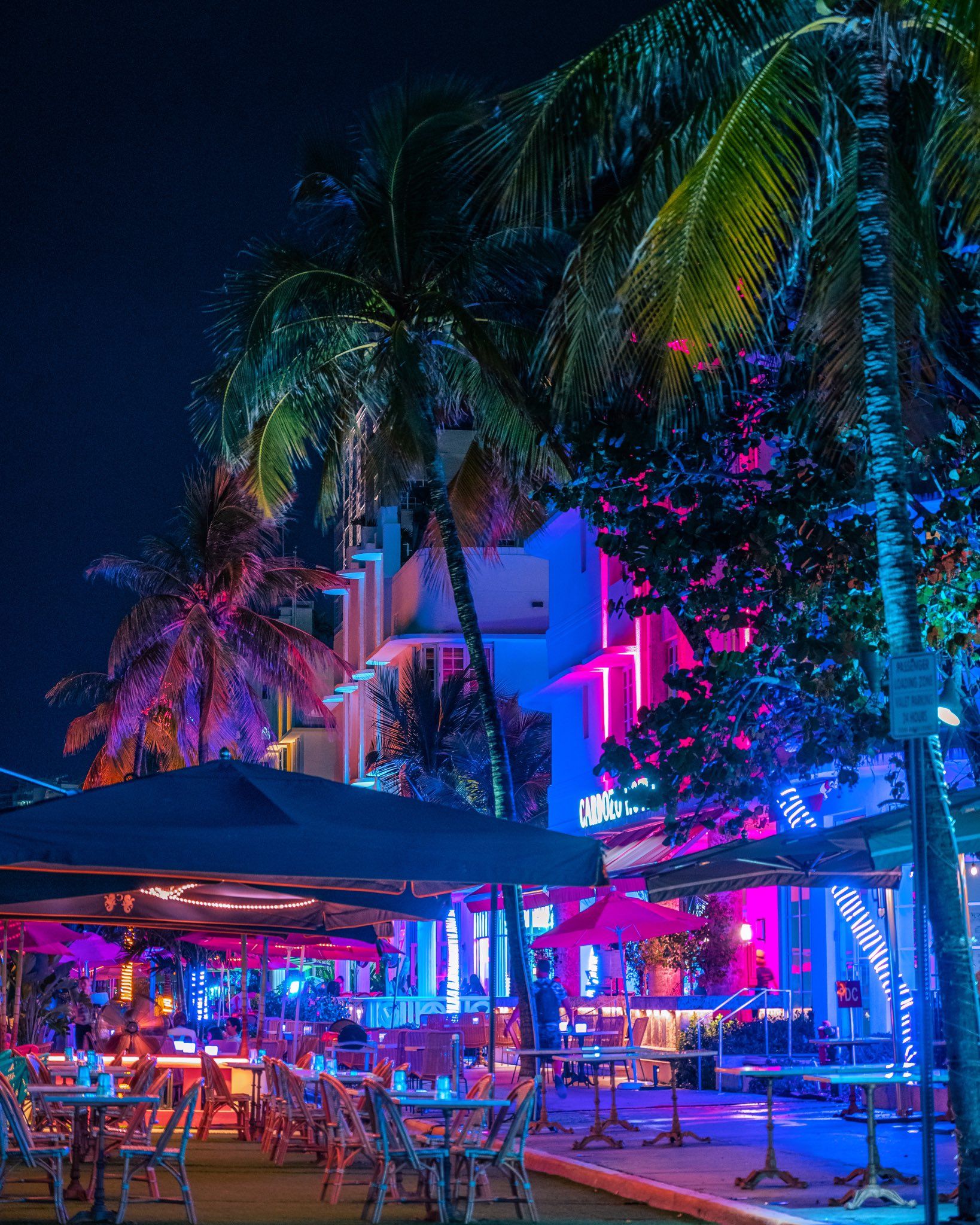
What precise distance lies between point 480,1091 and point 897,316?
674 centimetres

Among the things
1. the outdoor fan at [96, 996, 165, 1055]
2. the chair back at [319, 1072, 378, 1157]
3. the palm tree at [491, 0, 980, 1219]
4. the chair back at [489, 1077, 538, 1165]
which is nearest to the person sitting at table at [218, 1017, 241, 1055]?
the outdoor fan at [96, 996, 165, 1055]

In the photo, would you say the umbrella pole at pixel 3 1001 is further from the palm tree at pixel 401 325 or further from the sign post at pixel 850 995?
the sign post at pixel 850 995

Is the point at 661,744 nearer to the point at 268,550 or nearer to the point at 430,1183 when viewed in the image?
the point at 430,1183

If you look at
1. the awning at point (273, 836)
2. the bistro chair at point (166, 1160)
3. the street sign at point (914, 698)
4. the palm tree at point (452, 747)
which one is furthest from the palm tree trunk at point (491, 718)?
the palm tree at point (452, 747)

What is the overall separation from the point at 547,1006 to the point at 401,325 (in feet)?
29.0

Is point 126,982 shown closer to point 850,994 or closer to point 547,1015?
point 547,1015

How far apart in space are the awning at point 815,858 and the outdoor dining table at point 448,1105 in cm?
353

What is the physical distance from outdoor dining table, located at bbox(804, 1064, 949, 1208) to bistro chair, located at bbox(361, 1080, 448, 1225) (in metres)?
2.68

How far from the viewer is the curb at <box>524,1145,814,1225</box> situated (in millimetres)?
10898

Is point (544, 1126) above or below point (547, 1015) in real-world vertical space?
below

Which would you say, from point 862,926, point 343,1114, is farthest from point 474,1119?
point 862,926

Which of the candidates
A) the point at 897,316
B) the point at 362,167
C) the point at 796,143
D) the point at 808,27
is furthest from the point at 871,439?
the point at 362,167

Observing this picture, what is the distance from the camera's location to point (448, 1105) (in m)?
11.5

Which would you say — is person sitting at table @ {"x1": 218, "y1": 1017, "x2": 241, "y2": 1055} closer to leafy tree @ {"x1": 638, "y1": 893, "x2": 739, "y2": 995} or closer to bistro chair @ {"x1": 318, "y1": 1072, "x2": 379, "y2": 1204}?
leafy tree @ {"x1": 638, "y1": 893, "x2": 739, "y2": 995}
